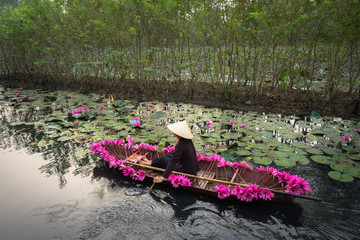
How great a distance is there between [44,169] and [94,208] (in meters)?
1.59

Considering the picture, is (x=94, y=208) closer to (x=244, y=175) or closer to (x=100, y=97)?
(x=244, y=175)

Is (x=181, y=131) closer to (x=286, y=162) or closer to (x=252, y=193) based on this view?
(x=252, y=193)

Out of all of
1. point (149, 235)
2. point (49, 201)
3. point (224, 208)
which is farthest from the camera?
point (49, 201)

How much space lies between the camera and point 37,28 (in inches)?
360

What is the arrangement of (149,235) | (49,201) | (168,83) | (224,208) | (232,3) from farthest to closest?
(168,83), (232,3), (49,201), (224,208), (149,235)

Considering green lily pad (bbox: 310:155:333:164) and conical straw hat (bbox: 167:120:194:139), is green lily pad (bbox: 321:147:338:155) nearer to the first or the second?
green lily pad (bbox: 310:155:333:164)

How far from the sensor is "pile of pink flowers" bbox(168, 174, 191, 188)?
9.43 ft

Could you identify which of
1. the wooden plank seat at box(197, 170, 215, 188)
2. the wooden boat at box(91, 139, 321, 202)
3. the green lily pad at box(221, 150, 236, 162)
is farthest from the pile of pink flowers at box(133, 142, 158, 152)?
the green lily pad at box(221, 150, 236, 162)

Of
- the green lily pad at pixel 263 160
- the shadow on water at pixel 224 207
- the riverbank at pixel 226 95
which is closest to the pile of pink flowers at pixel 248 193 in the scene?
the shadow on water at pixel 224 207

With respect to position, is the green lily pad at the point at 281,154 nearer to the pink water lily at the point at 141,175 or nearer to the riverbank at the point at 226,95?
→ the pink water lily at the point at 141,175

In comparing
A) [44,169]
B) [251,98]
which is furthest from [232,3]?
[44,169]

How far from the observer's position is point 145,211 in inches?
108

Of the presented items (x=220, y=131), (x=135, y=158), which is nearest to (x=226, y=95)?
(x=220, y=131)

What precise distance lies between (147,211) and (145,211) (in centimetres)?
3
